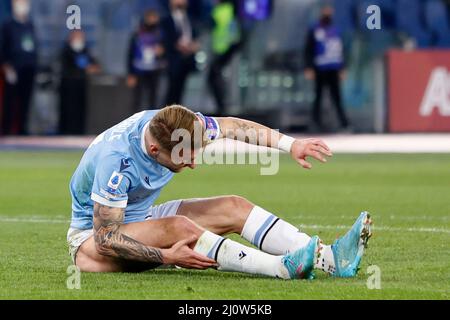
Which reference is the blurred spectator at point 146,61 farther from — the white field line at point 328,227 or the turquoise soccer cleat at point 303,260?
the turquoise soccer cleat at point 303,260

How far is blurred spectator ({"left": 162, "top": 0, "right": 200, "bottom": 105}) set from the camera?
2655 cm

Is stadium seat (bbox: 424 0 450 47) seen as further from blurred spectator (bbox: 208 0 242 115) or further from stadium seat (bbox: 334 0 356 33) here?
blurred spectator (bbox: 208 0 242 115)

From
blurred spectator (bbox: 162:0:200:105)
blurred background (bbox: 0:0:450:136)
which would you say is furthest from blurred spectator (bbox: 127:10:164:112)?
blurred spectator (bbox: 162:0:200:105)

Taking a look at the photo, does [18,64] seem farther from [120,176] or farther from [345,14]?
[120,176]

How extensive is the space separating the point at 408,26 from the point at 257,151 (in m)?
6.45

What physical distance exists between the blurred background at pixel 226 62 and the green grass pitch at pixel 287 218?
3.99m

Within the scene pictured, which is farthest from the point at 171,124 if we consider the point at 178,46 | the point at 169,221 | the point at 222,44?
the point at 222,44

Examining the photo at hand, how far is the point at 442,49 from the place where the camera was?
26250 mm

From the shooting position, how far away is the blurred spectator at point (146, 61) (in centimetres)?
2628

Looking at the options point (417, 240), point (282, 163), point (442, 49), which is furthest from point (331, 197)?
point (442, 49)

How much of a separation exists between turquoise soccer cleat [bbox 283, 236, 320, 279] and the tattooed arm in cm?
74

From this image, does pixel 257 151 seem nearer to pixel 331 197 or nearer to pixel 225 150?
pixel 225 150

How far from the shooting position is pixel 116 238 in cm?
759

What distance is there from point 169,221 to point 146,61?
19.3 meters
